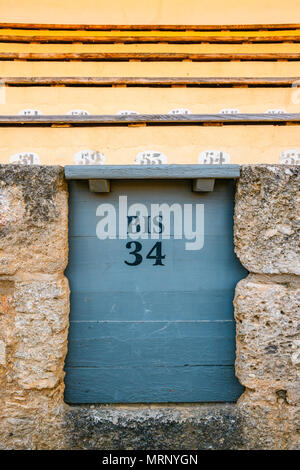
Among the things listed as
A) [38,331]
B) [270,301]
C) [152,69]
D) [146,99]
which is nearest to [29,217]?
[38,331]

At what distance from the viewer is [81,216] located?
113 cm

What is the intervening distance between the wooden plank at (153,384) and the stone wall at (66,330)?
56mm

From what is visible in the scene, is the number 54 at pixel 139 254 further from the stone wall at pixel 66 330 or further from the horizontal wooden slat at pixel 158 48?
the horizontal wooden slat at pixel 158 48

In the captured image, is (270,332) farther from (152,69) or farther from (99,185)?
(152,69)

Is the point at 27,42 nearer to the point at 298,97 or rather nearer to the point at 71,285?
the point at 298,97

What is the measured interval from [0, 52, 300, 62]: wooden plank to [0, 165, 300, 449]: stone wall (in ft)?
8.31

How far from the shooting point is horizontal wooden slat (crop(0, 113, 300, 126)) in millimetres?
2857

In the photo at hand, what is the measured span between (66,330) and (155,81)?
2.70 meters

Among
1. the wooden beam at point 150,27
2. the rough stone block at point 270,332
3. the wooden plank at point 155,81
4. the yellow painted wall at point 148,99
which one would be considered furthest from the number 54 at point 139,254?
the wooden beam at point 150,27

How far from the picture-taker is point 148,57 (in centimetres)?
304

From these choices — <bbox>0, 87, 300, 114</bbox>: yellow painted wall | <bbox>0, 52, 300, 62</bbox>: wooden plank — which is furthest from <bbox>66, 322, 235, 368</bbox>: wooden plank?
<bbox>0, 52, 300, 62</bbox>: wooden plank

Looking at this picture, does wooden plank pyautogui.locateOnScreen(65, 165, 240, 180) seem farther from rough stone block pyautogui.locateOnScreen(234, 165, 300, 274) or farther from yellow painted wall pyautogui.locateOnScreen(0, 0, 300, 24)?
yellow painted wall pyautogui.locateOnScreen(0, 0, 300, 24)

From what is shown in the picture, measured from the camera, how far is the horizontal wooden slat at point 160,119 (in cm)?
286

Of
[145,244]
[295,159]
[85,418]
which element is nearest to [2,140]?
[145,244]
